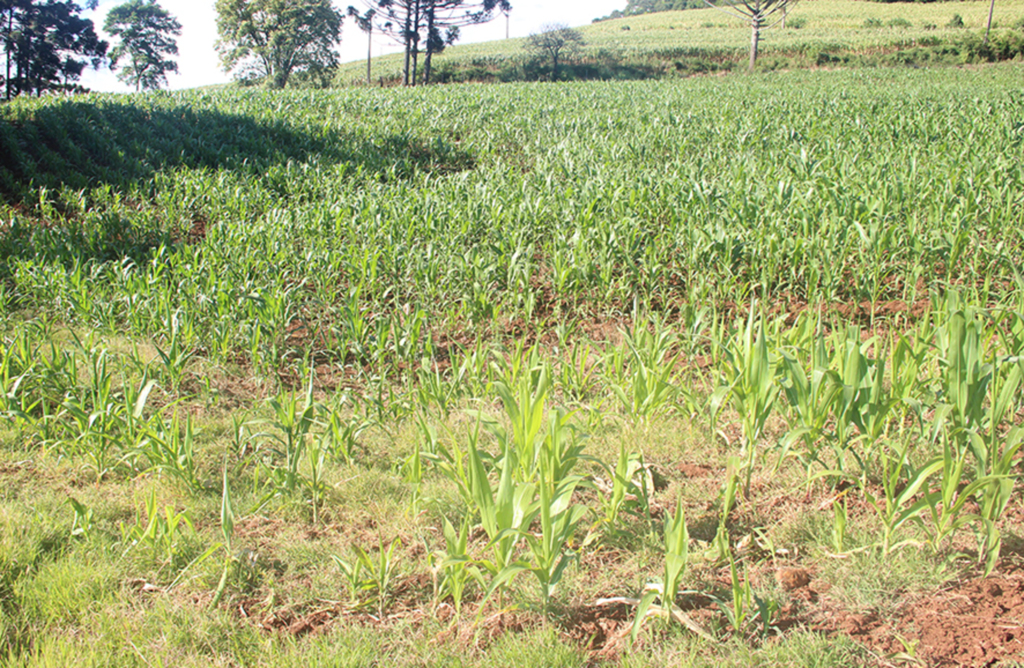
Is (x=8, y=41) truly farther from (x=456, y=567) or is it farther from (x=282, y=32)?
(x=456, y=567)

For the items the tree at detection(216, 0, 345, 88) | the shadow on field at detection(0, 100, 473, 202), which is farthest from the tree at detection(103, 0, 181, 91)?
the shadow on field at detection(0, 100, 473, 202)

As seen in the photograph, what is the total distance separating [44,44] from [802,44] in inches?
1876

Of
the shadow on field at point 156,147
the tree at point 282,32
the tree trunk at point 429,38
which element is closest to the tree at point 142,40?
the tree at point 282,32

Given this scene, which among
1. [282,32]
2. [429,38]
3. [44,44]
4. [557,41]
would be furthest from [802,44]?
[44,44]

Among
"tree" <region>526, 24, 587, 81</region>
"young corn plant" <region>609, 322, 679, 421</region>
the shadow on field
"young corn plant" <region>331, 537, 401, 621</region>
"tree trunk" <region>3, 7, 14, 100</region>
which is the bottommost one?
"young corn plant" <region>331, 537, 401, 621</region>

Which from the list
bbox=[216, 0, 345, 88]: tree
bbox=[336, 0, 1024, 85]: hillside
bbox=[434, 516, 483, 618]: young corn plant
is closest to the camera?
bbox=[434, 516, 483, 618]: young corn plant

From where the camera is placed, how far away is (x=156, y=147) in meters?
11.2

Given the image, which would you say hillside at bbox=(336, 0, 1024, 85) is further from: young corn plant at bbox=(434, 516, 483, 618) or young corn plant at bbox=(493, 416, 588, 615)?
young corn plant at bbox=(434, 516, 483, 618)

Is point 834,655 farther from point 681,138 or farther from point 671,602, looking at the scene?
point 681,138

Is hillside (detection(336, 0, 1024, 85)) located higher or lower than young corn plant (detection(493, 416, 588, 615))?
higher

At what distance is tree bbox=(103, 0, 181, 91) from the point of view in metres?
62.0

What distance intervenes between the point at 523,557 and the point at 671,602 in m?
0.60

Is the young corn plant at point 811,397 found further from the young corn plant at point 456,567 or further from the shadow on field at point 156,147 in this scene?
the shadow on field at point 156,147

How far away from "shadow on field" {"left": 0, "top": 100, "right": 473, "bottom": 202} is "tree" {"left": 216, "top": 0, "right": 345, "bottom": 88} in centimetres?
3958
